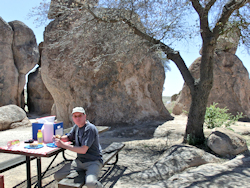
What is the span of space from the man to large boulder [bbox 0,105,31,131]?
8100 mm

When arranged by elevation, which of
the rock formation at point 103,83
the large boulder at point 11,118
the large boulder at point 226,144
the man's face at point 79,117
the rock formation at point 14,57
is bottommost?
the large boulder at point 226,144

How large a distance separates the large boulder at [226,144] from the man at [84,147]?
2802 mm

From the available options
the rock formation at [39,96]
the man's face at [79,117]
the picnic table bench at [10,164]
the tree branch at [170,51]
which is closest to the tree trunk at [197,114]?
the tree branch at [170,51]

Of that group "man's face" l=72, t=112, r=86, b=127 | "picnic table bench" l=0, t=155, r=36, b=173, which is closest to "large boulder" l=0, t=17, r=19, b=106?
"picnic table bench" l=0, t=155, r=36, b=173

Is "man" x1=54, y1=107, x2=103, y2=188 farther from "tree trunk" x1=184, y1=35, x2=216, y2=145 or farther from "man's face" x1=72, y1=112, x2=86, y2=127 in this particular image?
"tree trunk" x1=184, y1=35, x2=216, y2=145

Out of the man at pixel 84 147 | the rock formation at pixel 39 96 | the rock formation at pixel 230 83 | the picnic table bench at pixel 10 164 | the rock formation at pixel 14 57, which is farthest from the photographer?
the rock formation at pixel 39 96

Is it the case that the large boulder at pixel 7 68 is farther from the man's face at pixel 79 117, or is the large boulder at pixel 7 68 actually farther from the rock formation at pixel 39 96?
the man's face at pixel 79 117

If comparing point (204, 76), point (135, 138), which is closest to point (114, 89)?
point (135, 138)

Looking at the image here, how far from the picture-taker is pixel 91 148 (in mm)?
2957

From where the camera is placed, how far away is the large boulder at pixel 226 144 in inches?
174

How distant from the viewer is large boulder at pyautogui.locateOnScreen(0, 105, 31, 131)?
9.70m

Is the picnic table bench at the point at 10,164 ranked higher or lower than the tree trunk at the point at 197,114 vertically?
lower

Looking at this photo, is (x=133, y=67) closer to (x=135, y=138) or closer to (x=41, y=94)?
(x=135, y=138)

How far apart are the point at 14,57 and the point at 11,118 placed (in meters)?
10.2
